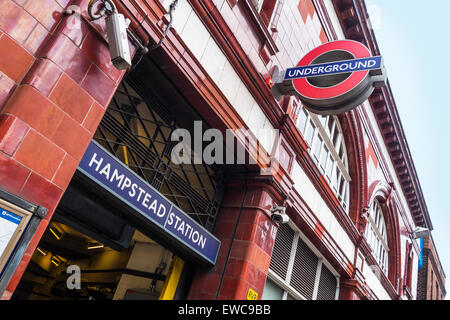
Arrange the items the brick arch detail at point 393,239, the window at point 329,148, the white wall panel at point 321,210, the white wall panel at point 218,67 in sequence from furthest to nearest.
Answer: the brick arch detail at point 393,239 < the window at point 329,148 < the white wall panel at point 321,210 < the white wall panel at point 218,67

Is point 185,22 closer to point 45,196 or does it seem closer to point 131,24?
point 131,24

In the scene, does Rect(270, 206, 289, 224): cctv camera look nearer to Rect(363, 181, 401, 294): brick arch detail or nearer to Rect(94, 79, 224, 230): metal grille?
Rect(94, 79, 224, 230): metal grille

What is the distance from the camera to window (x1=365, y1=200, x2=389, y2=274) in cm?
1388

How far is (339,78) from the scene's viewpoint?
267 inches

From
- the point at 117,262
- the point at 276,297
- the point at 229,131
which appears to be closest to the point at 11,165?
the point at 229,131

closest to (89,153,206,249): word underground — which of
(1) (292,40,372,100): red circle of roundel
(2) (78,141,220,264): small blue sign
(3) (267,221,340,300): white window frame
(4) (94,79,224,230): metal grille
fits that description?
(2) (78,141,220,264): small blue sign

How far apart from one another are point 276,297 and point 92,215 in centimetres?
475

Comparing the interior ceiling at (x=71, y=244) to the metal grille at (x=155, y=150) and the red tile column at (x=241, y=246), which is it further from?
the red tile column at (x=241, y=246)

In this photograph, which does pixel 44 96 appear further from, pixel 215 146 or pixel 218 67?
pixel 215 146

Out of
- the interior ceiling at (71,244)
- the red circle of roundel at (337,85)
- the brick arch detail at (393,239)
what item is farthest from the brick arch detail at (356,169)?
the interior ceiling at (71,244)

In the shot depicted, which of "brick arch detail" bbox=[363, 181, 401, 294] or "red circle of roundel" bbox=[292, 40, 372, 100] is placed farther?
"brick arch detail" bbox=[363, 181, 401, 294]

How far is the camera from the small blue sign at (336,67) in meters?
6.29

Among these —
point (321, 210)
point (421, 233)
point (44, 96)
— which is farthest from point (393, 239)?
point (44, 96)

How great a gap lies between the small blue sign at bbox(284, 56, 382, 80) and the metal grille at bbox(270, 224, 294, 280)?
332 cm
